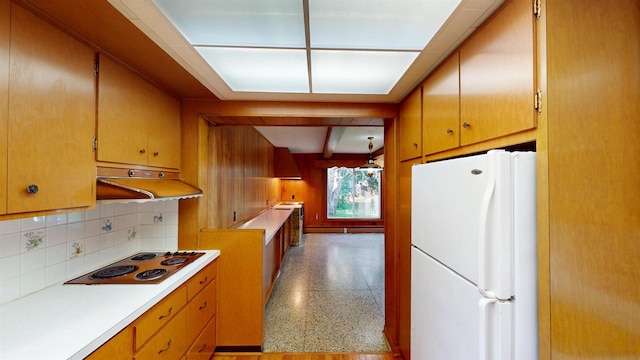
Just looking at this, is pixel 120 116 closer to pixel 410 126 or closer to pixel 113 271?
pixel 113 271

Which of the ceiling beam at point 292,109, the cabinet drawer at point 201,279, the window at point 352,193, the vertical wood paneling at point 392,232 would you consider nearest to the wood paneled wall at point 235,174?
the ceiling beam at point 292,109

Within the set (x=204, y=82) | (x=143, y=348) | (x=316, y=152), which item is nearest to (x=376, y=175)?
(x=316, y=152)

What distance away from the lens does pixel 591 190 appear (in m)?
0.83

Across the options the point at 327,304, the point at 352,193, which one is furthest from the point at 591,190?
the point at 352,193

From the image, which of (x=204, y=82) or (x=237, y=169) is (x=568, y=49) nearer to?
(x=204, y=82)

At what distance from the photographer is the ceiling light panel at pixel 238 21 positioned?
1.03m

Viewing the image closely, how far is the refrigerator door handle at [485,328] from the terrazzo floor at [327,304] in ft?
5.45

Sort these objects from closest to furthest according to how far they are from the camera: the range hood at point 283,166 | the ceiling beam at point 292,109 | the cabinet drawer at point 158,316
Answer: the cabinet drawer at point 158,316 → the ceiling beam at point 292,109 → the range hood at point 283,166

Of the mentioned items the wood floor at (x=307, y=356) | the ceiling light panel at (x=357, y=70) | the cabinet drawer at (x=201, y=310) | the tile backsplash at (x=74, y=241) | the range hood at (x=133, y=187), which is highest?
the ceiling light panel at (x=357, y=70)

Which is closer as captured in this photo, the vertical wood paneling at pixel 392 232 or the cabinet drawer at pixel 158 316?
the cabinet drawer at pixel 158 316

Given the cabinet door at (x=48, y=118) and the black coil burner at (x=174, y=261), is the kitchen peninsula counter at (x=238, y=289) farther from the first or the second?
the cabinet door at (x=48, y=118)

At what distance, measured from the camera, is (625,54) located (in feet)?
2.76

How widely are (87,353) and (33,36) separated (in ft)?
4.20

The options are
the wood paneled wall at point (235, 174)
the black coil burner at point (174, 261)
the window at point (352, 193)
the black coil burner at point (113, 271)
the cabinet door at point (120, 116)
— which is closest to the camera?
the cabinet door at point (120, 116)
